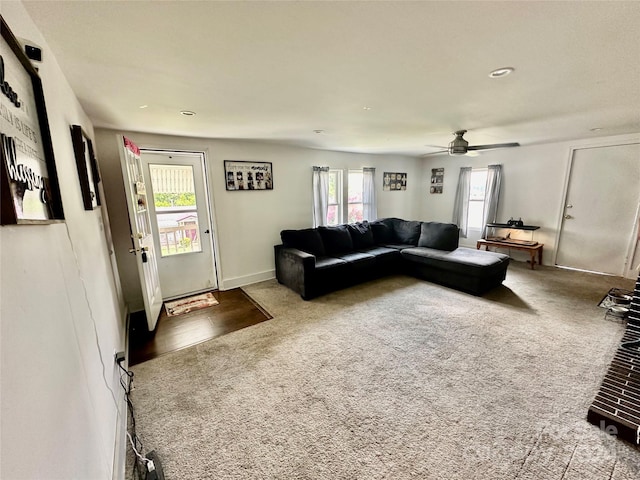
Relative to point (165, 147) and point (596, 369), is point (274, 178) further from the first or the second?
point (596, 369)

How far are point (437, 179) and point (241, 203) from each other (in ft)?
16.1

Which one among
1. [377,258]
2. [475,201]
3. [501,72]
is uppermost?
[501,72]

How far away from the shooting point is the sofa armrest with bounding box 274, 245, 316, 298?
353cm

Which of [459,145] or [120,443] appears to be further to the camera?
[459,145]

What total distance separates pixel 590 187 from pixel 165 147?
21.5ft

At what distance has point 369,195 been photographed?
19.0ft

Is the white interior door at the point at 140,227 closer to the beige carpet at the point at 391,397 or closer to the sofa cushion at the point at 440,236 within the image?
the beige carpet at the point at 391,397

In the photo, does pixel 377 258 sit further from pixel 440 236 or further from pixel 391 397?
pixel 391 397

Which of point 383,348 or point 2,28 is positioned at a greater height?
point 2,28

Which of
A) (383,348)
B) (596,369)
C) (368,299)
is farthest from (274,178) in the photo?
(596,369)

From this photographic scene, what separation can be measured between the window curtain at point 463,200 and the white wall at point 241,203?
2742 millimetres

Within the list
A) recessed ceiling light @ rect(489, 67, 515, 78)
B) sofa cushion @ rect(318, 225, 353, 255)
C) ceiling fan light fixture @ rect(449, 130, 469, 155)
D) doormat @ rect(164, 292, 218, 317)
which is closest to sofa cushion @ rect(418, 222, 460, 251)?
sofa cushion @ rect(318, 225, 353, 255)

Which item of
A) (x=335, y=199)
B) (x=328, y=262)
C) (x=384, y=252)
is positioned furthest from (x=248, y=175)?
(x=384, y=252)

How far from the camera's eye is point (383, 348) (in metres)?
2.48
